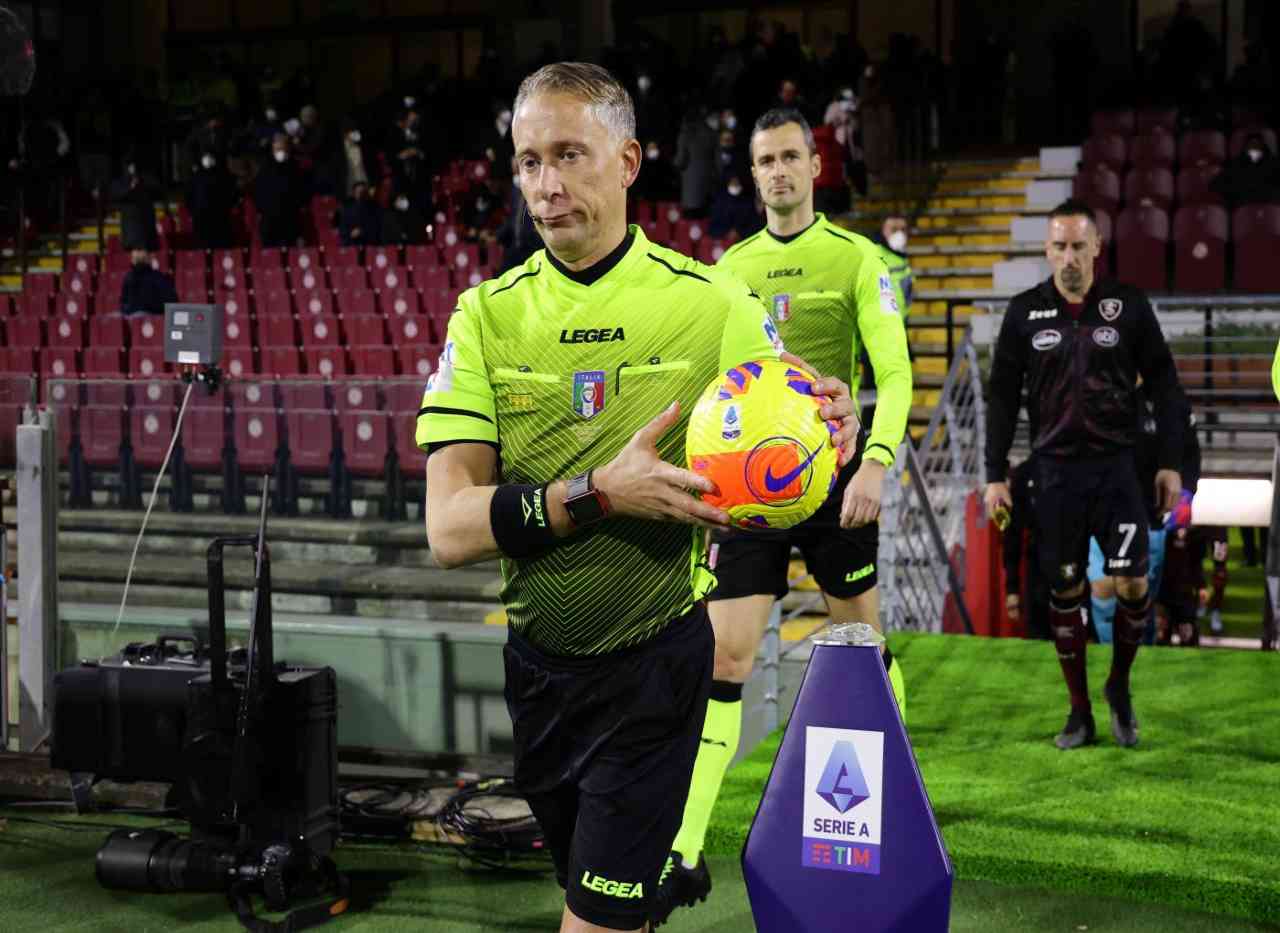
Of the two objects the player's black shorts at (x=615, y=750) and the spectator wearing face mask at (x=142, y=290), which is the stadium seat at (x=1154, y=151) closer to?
the spectator wearing face mask at (x=142, y=290)

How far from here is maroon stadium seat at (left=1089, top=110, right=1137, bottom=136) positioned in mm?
15867

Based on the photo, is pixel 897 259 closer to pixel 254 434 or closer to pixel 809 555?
pixel 254 434

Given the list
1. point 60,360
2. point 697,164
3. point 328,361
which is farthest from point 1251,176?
point 60,360

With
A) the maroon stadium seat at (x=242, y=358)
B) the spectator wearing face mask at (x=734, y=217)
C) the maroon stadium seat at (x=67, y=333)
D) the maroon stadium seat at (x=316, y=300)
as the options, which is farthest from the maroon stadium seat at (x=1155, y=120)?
the maroon stadium seat at (x=67, y=333)

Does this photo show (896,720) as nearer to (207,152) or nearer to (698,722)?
(698,722)

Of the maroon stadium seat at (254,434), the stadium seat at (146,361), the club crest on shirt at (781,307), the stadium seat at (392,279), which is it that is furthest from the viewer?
the stadium seat at (392,279)

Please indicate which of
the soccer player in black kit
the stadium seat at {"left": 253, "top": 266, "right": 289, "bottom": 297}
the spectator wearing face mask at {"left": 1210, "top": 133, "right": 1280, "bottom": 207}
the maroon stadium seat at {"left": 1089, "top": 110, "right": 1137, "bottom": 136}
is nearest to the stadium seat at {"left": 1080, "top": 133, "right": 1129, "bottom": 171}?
the maroon stadium seat at {"left": 1089, "top": 110, "right": 1137, "bottom": 136}

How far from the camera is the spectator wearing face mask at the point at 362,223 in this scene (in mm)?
14906

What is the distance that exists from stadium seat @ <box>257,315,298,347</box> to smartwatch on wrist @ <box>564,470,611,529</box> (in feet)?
34.9

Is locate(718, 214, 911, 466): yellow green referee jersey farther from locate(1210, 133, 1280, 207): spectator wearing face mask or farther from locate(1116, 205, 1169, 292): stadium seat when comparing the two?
locate(1210, 133, 1280, 207): spectator wearing face mask

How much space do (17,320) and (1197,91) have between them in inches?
453

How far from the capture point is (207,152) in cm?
1598

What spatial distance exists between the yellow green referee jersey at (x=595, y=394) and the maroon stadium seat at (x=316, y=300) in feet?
36.4

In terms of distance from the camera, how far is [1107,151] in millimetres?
15312
